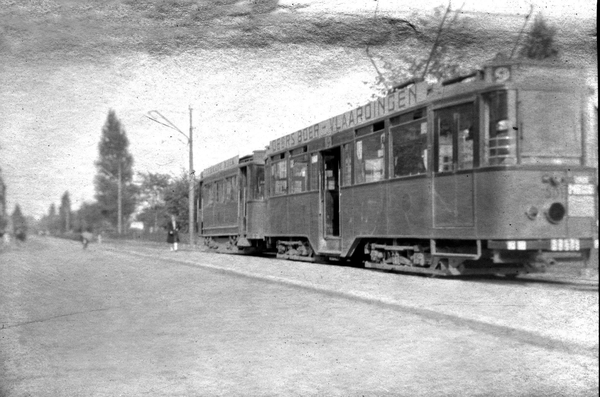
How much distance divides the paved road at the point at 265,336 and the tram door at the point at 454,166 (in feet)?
3.96

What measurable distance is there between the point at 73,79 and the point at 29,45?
0.41m

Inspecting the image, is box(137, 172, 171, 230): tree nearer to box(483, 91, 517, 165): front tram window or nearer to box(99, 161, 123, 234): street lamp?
box(99, 161, 123, 234): street lamp

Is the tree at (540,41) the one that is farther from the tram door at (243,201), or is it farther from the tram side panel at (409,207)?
the tram door at (243,201)

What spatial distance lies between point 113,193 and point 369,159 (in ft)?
17.8

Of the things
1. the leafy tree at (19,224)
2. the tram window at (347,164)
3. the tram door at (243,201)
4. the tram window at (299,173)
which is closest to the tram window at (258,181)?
the tram door at (243,201)

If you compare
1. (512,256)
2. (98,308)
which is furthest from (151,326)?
(512,256)

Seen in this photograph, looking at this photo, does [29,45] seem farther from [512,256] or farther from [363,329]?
[512,256]

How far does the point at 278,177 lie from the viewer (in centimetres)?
1435

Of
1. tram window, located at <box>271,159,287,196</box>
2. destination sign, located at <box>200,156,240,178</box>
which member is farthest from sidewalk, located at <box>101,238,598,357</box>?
tram window, located at <box>271,159,287,196</box>

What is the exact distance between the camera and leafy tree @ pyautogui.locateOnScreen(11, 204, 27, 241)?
5.21 metres

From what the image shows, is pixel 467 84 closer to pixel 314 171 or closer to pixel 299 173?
pixel 314 171

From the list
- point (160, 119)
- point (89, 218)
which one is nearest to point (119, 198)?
point (89, 218)

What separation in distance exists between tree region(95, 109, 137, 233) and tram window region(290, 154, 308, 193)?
24.2 ft

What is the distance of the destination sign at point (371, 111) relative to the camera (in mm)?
8133
